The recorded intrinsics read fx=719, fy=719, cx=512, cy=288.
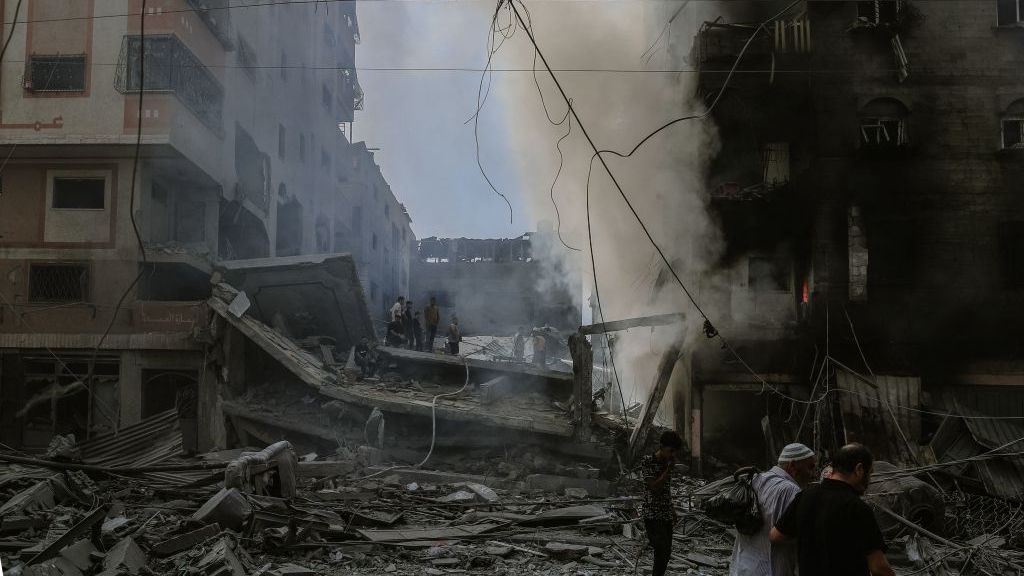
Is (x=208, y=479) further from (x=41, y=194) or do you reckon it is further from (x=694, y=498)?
(x=41, y=194)

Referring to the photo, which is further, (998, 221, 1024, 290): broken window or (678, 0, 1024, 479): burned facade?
(998, 221, 1024, 290): broken window

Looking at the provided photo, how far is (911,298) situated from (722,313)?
4.47m

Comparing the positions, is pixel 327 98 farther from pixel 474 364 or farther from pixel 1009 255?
pixel 1009 255

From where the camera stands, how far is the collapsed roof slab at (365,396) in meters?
13.2

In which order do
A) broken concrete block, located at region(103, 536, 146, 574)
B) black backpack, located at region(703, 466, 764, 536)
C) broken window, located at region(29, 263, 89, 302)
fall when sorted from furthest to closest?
1. broken window, located at region(29, 263, 89, 302)
2. broken concrete block, located at region(103, 536, 146, 574)
3. black backpack, located at region(703, 466, 764, 536)

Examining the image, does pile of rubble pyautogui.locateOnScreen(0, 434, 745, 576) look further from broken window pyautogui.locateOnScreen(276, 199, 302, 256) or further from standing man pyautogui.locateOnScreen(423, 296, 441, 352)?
broken window pyautogui.locateOnScreen(276, 199, 302, 256)

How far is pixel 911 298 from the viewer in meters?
17.2

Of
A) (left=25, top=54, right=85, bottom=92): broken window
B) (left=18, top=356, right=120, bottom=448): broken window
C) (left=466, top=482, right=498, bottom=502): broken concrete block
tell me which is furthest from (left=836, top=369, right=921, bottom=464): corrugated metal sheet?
(left=25, top=54, right=85, bottom=92): broken window

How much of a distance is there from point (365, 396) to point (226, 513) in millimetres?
6070

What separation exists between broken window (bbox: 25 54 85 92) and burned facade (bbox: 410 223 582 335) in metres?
33.3

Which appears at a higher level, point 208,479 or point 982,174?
point 982,174

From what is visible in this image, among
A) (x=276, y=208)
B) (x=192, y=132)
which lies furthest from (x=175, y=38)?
(x=276, y=208)

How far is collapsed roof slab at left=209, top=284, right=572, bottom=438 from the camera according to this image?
13.2 meters

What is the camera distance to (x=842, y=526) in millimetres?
3369
